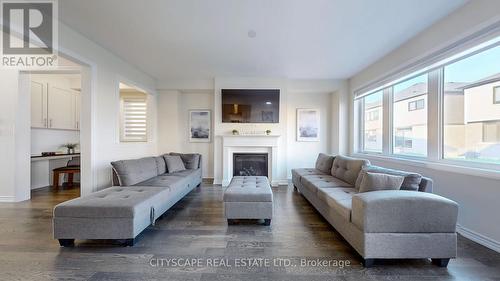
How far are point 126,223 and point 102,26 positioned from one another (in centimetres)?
276

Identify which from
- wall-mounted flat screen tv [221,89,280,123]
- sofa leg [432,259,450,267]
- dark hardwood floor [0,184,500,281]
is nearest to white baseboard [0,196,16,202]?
dark hardwood floor [0,184,500,281]

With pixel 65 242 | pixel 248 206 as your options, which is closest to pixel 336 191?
pixel 248 206

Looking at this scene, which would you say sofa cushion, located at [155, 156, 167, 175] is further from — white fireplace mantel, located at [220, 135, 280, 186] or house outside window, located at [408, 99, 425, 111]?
house outside window, located at [408, 99, 425, 111]

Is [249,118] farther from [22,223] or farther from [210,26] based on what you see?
[22,223]

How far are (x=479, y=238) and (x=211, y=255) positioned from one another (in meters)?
2.94

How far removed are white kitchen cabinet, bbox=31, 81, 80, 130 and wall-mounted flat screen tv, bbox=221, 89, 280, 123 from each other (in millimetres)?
3810

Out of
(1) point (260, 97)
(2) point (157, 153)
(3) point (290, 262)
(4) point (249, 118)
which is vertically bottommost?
(3) point (290, 262)

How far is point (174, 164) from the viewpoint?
15.9ft

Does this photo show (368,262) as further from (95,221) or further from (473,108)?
(95,221)

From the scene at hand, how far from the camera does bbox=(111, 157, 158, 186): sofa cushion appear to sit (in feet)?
11.3

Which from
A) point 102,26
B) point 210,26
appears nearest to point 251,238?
point 210,26

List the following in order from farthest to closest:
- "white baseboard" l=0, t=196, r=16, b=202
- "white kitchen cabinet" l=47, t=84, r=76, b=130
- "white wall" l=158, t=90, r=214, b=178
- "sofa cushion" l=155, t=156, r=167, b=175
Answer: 1. "white wall" l=158, t=90, r=214, b=178
2. "white kitchen cabinet" l=47, t=84, r=76, b=130
3. "sofa cushion" l=155, t=156, r=167, b=175
4. "white baseboard" l=0, t=196, r=16, b=202

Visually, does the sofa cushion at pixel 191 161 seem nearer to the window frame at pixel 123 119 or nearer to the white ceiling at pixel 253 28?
the window frame at pixel 123 119

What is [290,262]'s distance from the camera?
6.82 feet
